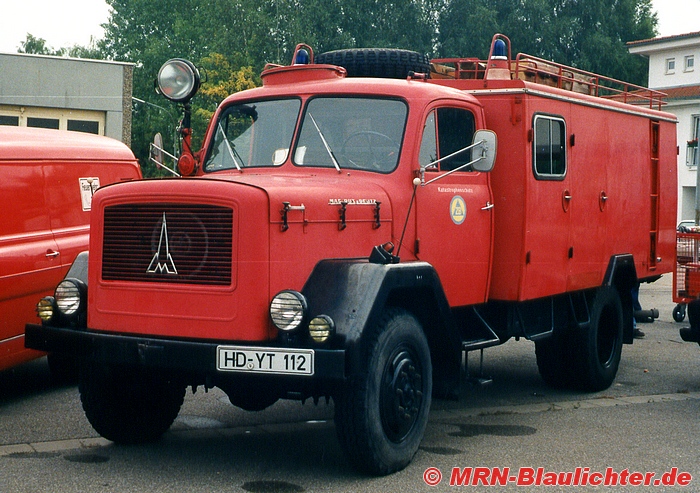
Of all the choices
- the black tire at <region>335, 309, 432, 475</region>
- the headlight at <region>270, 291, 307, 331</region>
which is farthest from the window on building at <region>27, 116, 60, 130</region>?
the headlight at <region>270, 291, 307, 331</region>

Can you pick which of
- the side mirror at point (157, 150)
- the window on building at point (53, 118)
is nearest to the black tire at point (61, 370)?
the side mirror at point (157, 150)

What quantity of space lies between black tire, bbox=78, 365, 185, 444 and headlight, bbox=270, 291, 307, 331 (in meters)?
1.03

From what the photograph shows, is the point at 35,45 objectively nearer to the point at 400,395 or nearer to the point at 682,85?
the point at 682,85

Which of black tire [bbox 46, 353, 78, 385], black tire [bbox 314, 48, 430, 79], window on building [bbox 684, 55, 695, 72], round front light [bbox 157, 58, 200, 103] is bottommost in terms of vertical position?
black tire [bbox 46, 353, 78, 385]

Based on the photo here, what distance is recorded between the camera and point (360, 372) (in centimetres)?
576

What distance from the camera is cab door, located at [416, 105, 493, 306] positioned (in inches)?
276

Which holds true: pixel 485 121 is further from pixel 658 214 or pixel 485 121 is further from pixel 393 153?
pixel 658 214

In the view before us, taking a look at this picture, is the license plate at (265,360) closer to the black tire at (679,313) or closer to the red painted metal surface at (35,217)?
the red painted metal surface at (35,217)

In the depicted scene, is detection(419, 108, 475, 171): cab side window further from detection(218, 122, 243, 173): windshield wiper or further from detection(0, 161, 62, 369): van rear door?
detection(0, 161, 62, 369): van rear door

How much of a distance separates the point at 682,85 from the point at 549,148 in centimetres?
5347

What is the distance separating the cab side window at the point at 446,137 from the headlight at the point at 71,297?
2432 millimetres

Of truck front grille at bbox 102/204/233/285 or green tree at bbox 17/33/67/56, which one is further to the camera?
green tree at bbox 17/33/67/56

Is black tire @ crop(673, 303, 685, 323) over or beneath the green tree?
beneath

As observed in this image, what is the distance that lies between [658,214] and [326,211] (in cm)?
554
